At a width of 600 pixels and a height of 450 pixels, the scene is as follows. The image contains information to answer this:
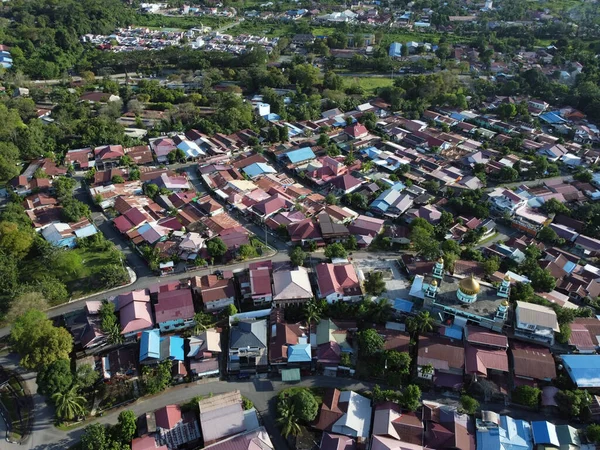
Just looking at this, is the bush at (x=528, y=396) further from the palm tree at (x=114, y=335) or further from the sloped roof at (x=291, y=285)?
the palm tree at (x=114, y=335)

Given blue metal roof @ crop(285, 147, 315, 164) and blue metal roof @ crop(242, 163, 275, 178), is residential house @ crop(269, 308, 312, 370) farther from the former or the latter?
blue metal roof @ crop(285, 147, 315, 164)

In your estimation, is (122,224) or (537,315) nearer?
(537,315)

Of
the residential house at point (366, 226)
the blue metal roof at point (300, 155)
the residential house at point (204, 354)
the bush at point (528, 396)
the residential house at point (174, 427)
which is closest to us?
the residential house at point (174, 427)

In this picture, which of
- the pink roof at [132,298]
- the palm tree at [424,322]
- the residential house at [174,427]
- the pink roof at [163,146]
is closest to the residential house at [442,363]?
the palm tree at [424,322]

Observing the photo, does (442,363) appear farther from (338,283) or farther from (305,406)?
(305,406)

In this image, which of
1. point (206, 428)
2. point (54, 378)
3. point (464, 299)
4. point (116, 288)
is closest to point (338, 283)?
point (464, 299)

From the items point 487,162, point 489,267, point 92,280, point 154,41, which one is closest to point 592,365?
point 489,267
